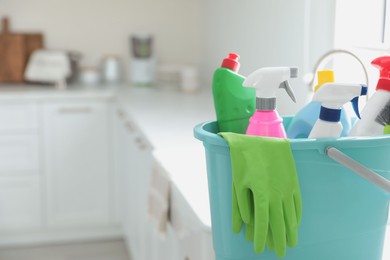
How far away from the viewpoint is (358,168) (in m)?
0.89

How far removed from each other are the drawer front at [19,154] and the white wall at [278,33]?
1.12 metres

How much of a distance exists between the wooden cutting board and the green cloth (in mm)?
2978

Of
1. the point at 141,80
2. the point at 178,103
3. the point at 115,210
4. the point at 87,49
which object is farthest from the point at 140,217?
the point at 87,49

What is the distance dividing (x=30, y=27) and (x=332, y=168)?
125 inches

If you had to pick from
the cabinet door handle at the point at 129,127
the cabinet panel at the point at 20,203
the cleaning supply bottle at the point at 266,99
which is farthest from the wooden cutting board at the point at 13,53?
the cleaning supply bottle at the point at 266,99

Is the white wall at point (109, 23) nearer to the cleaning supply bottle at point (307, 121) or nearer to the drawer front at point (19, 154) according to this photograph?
the drawer front at point (19, 154)

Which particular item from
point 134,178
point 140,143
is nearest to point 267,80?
point 140,143

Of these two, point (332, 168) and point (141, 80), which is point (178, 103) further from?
point (332, 168)

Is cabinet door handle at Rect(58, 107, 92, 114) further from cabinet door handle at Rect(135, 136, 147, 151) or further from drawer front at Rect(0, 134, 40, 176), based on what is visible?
cabinet door handle at Rect(135, 136, 147, 151)

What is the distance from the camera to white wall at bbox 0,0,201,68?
3.79 meters

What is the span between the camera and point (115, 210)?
3539 mm

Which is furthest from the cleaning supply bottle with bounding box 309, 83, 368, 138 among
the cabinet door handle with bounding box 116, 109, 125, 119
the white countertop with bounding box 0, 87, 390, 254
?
the cabinet door handle with bounding box 116, 109, 125, 119

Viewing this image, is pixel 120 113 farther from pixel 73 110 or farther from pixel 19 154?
pixel 19 154

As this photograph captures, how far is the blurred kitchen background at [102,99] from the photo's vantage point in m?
2.55
